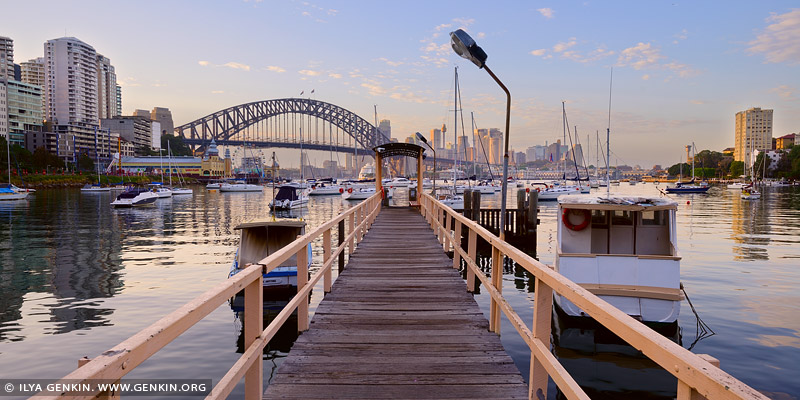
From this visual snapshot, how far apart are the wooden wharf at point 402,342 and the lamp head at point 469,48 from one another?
286cm

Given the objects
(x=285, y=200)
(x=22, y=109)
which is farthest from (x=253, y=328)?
(x=22, y=109)

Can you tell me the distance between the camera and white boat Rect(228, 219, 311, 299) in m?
14.3

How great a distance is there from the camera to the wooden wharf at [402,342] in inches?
83.1

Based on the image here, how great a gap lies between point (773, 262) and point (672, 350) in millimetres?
24910

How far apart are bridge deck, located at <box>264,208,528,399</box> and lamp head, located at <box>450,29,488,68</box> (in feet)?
12.7

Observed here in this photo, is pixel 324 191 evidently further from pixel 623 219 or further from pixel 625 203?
pixel 625 203

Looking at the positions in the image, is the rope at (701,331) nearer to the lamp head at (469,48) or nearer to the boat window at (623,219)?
the boat window at (623,219)

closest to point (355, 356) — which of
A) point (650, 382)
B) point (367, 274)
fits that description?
point (367, 274)

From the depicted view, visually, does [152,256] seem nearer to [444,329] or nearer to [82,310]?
[82,310]

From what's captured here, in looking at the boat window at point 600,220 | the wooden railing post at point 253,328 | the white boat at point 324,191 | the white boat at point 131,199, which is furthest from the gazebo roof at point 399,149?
the white boat at point 324,191

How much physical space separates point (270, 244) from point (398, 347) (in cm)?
1113

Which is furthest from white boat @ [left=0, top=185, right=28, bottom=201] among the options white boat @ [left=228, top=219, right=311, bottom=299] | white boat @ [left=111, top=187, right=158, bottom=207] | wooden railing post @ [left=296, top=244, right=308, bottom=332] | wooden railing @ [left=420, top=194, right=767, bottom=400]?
wooden railing @ [left=420, top=194, right=767, bottom=400]

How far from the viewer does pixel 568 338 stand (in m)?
11.6

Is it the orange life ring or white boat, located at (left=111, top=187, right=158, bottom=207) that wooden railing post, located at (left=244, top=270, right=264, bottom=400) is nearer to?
the orange life ring
